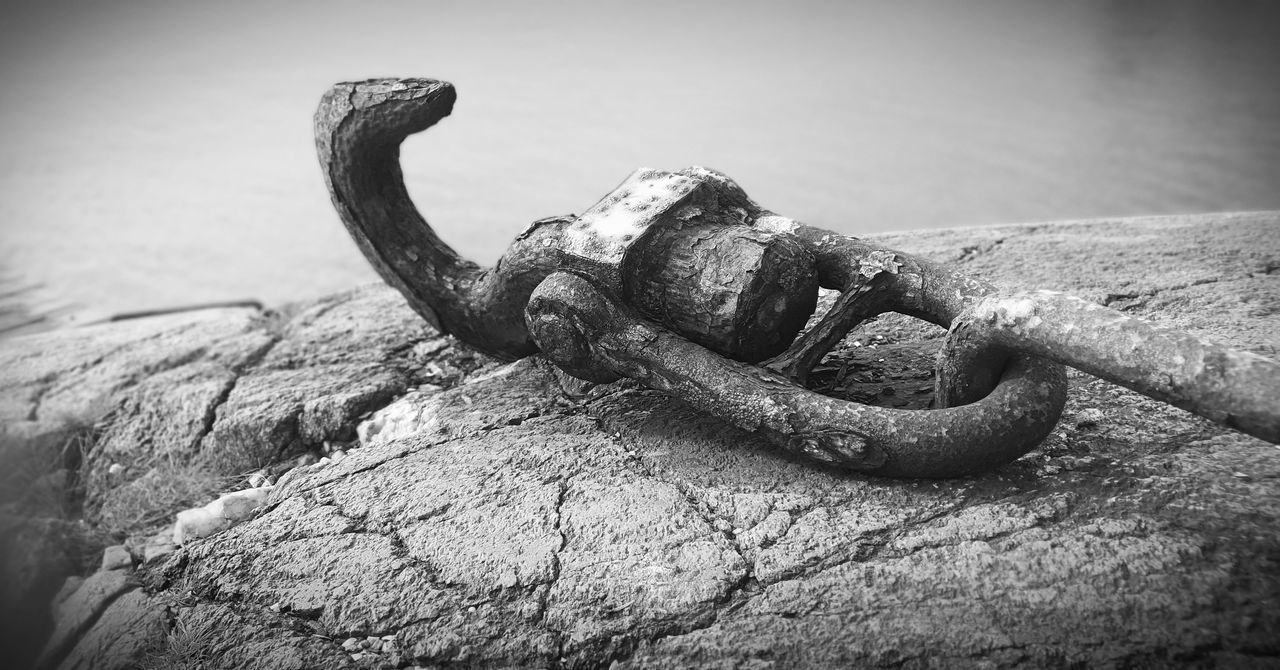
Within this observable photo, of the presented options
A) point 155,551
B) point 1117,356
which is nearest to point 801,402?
point 1117,356

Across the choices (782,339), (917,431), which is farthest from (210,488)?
(917,431)

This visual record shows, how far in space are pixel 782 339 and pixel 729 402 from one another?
29cm

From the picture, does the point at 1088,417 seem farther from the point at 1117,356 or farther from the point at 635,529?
the point at 635,529

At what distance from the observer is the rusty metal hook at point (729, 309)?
1.79 metres

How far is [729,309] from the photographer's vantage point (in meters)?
2.07

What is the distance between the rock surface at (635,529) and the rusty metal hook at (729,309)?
0.55ft

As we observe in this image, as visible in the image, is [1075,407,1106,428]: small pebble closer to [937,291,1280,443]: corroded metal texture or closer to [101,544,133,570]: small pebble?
[937,291,1280,443]: corroded metal texture

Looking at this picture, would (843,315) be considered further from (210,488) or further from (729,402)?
(210,488)

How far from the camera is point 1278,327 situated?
7.74 feet

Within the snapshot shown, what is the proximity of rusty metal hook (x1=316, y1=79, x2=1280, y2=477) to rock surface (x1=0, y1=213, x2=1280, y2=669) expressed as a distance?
6.6 inches

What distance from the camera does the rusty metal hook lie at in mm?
1794

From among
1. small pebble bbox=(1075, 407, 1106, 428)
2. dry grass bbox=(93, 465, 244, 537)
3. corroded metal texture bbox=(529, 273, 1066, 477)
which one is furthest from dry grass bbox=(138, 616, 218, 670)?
small pebble bbox=(1075, 407, 1106, 428)

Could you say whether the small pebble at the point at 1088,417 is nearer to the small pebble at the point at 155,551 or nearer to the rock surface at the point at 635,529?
the rock surface at the point at 635,529

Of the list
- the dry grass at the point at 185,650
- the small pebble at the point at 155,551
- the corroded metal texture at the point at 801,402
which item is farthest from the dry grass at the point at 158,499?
the corroded metal texture at the point at 801,402
